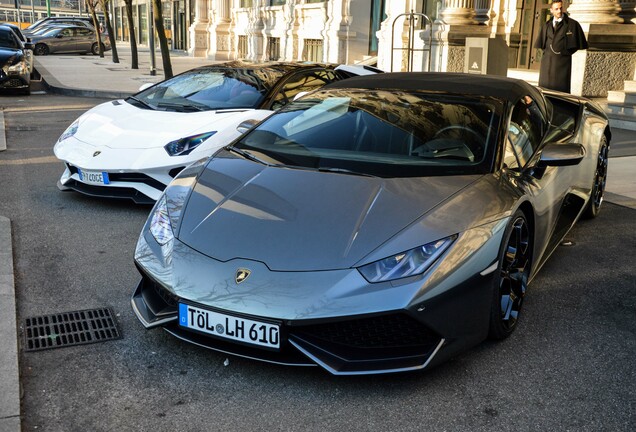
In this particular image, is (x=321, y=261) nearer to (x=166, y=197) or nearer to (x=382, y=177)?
(x=382, y=177)

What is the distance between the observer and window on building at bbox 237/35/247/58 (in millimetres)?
32375

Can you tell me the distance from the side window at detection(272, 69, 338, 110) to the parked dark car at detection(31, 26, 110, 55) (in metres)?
31.1

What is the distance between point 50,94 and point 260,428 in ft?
51.2

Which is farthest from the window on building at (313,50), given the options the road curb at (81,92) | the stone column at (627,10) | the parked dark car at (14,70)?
the stone column at (627,10)

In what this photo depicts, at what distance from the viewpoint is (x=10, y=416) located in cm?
283

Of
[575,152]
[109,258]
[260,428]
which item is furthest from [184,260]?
[575,152]

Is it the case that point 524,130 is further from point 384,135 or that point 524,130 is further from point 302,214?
point 302,214

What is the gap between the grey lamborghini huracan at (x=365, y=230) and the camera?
304 centimetres

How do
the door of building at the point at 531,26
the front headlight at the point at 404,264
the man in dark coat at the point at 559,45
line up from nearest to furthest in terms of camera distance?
the front headlight at the point at 404,264 < the man in dark coat at the point at 559,45 < the door of building at the point at 531,26

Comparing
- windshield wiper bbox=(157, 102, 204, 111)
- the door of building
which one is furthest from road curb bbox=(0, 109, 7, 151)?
the door of building

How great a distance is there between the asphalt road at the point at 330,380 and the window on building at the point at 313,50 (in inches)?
802

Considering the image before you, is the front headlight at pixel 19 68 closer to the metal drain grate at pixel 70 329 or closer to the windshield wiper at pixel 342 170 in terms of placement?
the metal drain grate at pixel 70 329

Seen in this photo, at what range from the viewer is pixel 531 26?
1723cm

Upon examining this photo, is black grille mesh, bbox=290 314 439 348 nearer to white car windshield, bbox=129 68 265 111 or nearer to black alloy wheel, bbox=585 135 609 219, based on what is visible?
black alloy wheel, bbox=585 135 609 219
